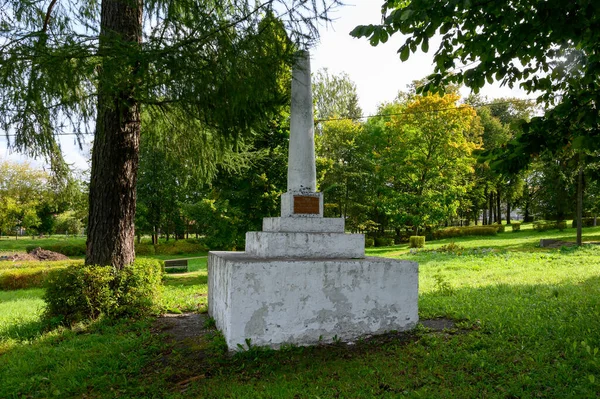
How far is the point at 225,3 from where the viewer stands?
249 inches

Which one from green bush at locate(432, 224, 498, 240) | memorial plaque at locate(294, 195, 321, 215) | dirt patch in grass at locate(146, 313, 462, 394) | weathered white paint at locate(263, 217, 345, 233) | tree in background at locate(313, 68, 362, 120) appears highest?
tree in background at locate(313, 68, 362, 120)

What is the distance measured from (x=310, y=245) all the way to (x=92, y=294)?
3.96 m

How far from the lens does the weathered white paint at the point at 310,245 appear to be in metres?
5.86

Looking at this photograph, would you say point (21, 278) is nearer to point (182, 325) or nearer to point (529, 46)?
point (182, 325)

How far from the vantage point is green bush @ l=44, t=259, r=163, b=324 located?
671 cm

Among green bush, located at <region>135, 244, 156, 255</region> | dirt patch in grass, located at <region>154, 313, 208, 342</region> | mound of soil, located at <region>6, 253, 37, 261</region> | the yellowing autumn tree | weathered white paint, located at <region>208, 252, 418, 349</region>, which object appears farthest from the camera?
green bush, located at <region>135, 244, 156, 255</region>

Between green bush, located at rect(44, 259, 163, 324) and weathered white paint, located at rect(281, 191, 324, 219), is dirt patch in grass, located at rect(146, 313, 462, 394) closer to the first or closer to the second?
green bush, located at rect(44, 259, 163, 324)

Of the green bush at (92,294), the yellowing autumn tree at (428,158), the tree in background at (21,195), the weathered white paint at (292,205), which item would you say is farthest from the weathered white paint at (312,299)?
the tree in background at (21,195)

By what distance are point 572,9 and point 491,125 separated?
34.7 meters

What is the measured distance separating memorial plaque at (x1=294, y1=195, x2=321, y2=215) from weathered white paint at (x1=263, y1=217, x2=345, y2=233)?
0.53 feet

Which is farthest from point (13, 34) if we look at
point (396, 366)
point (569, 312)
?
point (569, 312)

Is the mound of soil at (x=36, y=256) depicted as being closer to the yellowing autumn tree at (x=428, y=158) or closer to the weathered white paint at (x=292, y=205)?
the weathered white paint at (x=292, y=205)

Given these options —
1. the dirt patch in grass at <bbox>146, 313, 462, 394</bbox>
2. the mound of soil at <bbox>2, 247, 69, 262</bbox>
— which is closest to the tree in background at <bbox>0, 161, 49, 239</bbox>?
the mound of soil at <bbox>2, 247, 69, 262</bbox>

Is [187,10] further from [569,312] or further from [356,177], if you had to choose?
[356,177]
